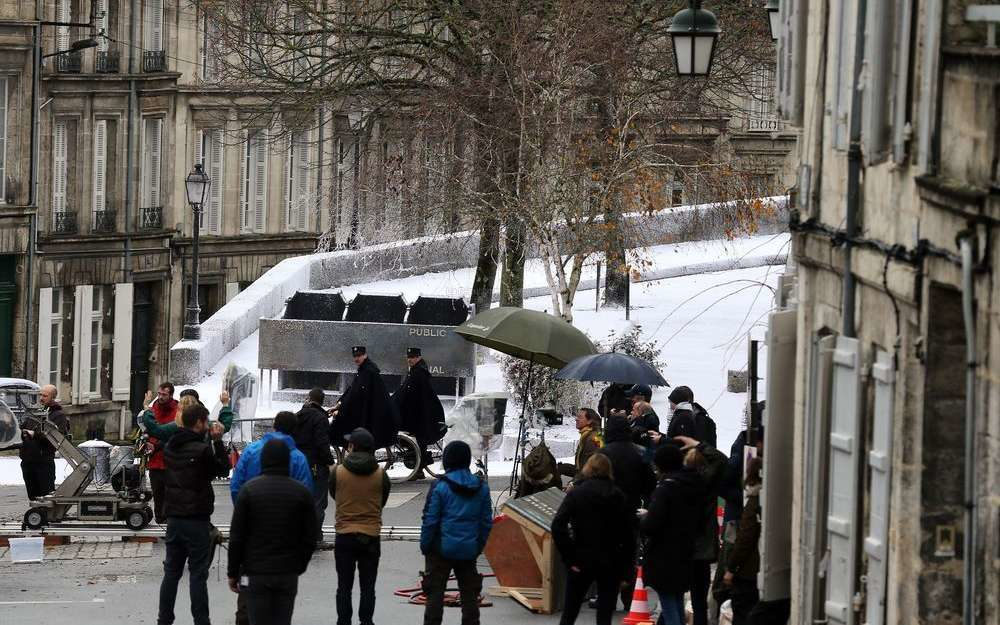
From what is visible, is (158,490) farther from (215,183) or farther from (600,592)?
(215,183)

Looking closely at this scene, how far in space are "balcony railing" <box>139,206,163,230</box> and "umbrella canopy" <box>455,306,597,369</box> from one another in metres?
30.1

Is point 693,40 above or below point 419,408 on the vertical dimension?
above

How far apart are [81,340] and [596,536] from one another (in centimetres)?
3489

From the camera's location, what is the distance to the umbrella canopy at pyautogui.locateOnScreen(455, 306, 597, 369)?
20688 mm

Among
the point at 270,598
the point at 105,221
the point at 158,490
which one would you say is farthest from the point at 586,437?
the point at 105,221

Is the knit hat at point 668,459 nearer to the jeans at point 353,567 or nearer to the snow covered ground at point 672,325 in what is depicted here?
the jeans at point 353,567

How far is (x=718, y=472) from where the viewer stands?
14625 millimetres

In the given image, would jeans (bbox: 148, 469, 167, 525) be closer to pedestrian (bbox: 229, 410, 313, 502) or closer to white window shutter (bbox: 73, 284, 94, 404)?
pedestrian (bbox: 229, 410, 313, 502)

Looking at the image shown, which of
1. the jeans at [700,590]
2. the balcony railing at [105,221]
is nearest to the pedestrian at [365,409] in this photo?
the jeans at [700,590]

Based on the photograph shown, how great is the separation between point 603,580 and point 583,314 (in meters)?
19.0

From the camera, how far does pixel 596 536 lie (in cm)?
1388

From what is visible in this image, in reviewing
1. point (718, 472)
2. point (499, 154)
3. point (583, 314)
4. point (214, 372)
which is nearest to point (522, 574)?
point (718, 472)

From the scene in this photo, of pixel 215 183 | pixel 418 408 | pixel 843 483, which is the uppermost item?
pixel 215 183

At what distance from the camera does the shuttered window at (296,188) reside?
178 ft
